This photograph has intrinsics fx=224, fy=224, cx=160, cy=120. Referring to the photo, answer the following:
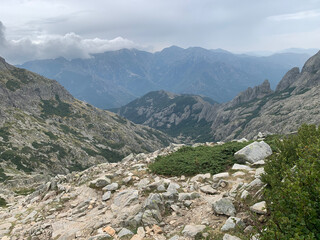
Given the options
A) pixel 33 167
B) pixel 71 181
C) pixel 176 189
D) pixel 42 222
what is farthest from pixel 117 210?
pixel 33 167

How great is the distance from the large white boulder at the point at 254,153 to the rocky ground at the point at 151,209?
7 centimetres

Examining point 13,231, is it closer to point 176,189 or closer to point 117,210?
point 117,210

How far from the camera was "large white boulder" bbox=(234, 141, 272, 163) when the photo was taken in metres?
17.5

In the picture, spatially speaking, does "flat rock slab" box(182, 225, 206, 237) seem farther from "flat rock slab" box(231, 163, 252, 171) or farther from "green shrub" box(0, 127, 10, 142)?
"green shrub" box(0, 127, 10, 142)

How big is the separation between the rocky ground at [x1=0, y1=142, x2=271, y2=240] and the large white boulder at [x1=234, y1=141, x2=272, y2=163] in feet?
0.24

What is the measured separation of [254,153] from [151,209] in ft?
33.3

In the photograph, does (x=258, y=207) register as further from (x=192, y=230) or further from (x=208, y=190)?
(x=208, y=190)

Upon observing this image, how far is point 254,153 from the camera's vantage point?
58.5ft

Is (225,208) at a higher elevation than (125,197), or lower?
higher

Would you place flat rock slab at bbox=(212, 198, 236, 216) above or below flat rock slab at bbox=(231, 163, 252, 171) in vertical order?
above

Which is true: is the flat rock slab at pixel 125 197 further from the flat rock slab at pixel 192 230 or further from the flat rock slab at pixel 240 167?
the flat rock slab at pixel 240 167

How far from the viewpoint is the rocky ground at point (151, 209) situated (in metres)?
10.0

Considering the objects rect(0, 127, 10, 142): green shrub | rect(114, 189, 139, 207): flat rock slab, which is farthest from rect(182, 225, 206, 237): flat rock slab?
rect(0, 127, 10, 142): green shrub

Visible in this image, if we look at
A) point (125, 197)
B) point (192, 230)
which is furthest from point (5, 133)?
point (192, 230)
